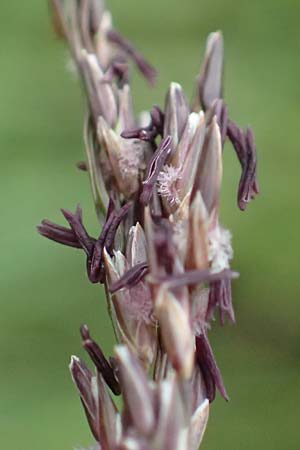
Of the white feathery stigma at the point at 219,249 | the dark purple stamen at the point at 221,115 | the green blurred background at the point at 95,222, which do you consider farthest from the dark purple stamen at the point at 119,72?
the green blurred background at the point at 95,222

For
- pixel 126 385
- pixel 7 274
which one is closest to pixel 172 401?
pixel 126 385

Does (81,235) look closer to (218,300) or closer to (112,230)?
(112,230)

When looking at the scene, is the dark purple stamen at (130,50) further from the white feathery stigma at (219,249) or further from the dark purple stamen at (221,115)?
the white feathery stigma at (219,249)

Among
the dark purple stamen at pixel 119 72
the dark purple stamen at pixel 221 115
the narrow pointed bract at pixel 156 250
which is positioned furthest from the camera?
the dark purple stamen at pixel 119 72

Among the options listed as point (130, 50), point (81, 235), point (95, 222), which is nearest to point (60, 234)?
point (81, 235)

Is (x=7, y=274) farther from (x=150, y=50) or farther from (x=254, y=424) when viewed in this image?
(x=150, y=50)

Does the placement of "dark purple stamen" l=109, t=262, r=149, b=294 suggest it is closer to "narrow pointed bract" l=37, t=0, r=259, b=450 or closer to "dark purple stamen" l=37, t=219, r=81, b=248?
"narrow pointed bract" l=37, t=0, r=259, b=450
